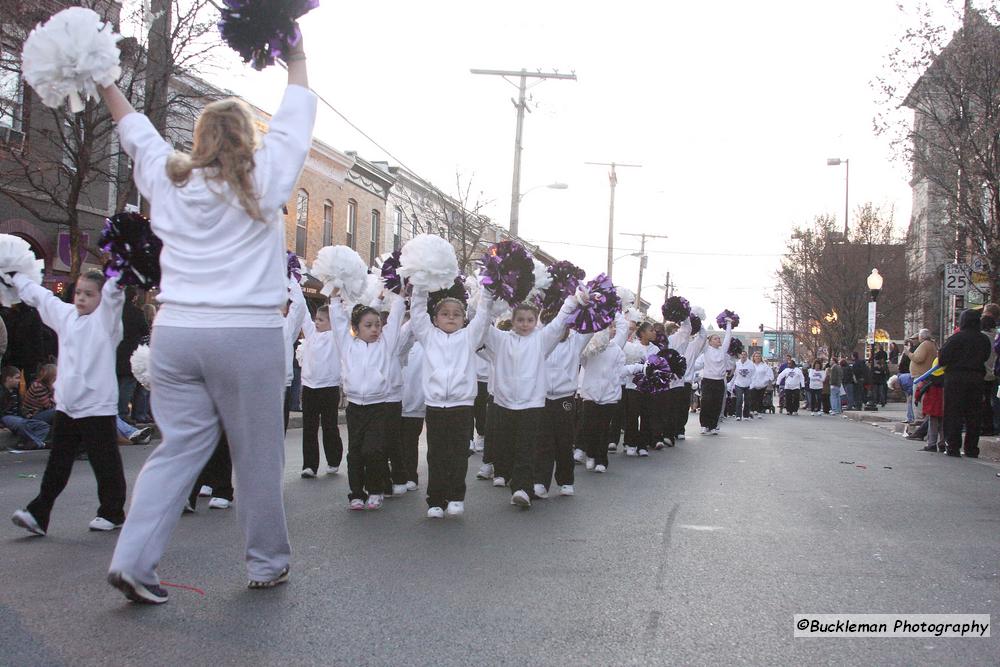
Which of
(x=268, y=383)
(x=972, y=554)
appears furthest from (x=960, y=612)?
(x=268, y=383)

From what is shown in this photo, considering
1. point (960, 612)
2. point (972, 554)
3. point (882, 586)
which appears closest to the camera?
point (960, 612)

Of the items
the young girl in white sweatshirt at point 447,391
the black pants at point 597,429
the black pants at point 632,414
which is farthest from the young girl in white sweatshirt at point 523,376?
the black pants at point 632,414

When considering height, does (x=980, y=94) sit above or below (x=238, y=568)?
above

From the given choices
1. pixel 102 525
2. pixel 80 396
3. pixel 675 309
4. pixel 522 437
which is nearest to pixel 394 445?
pixel 522 437

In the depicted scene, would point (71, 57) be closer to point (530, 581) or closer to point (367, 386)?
point (530, 581)

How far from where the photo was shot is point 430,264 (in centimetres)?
715

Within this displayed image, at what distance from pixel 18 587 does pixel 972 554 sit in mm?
5354

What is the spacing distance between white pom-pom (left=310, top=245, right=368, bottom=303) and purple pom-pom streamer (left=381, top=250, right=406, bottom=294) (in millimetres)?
193

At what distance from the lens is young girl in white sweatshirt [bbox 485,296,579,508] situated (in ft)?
26.0

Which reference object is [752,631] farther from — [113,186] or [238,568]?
[113,186]

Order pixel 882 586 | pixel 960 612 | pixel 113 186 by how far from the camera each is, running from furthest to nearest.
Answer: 1. pixel 113 186
2. pixel 882 586
3. pixel 960 612

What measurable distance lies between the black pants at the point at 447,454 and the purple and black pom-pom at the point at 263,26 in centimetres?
358

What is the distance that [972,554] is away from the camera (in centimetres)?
608

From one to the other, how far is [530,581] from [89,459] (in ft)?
9.82
